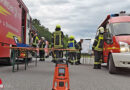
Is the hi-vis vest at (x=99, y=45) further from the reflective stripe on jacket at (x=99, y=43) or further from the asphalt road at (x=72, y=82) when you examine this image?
the asphalt road at (x=72, y=82)

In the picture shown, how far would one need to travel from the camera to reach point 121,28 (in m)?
8.09

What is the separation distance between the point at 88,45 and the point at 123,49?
8.46 metres

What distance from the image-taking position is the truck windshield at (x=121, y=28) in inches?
310

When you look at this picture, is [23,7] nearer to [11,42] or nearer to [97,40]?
[11,42]

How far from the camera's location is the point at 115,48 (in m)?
7.54

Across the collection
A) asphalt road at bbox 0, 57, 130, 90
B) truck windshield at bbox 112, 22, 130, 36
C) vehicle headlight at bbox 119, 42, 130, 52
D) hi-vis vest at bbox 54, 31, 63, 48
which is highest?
truck windshield at bbox 112, 22, 130, 36

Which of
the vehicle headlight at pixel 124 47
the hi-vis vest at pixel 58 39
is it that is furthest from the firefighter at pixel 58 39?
the vehicle headlight at pixel 124 47

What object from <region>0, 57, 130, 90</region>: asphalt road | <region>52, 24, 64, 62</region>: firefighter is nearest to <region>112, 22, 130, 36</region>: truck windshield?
<region>0, 57, 130, 90</region>: asphalt road

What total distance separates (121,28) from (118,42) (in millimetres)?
985

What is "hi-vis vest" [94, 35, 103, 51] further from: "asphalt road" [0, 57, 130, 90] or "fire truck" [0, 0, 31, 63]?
"fire truck" [0, 0, 31, 63]

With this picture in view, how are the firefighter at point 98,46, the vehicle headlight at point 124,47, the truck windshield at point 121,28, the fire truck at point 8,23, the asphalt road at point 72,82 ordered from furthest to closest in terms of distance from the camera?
the firefighter at point 98,46
the fire truck at point 8,23
the truck windshield at point 121,28
the vehicle headlight at point 124,47
the asphalt road at point 72,82

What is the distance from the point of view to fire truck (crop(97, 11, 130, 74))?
7.16 m

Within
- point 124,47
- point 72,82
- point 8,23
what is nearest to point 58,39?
point 8,23

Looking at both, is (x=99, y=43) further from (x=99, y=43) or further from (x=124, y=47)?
(x=124, y=47)
